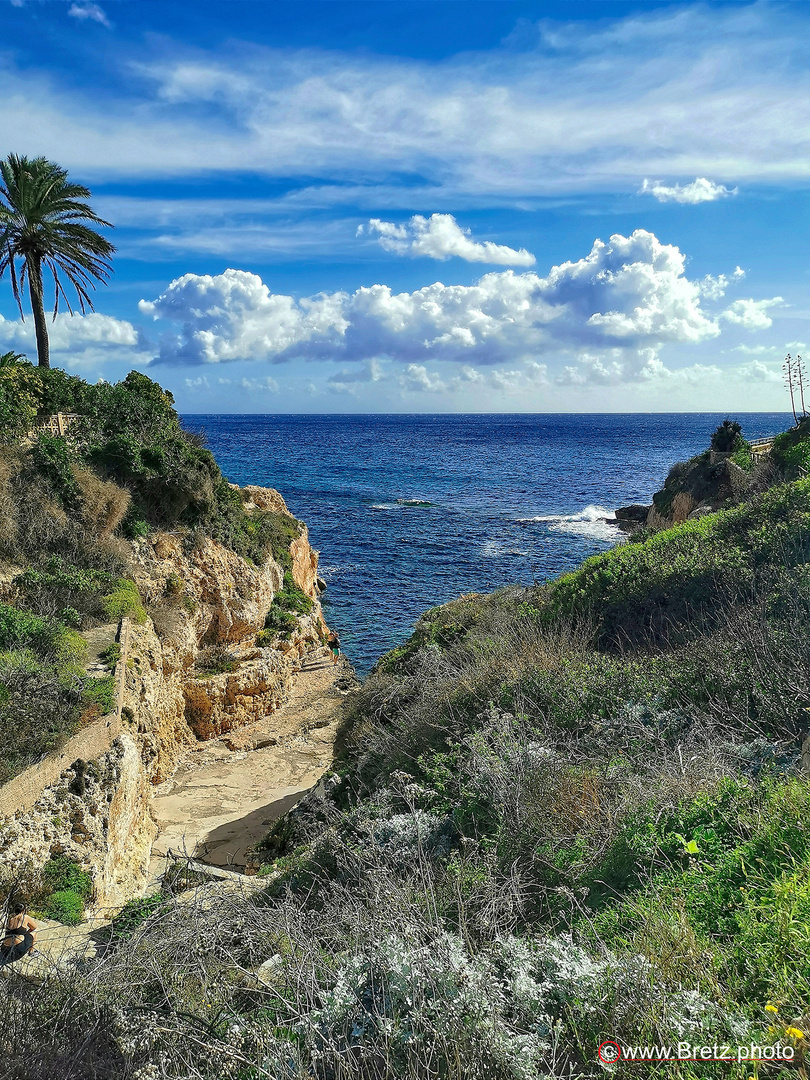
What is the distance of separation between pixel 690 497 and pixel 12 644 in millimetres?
25885

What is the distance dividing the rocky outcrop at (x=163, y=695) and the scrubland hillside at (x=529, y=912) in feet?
8.76

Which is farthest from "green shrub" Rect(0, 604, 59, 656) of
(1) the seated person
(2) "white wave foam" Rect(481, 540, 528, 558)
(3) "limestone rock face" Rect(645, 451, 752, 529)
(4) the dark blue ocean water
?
(2) "white wave foam" Rect(481, 540, 528, 558)

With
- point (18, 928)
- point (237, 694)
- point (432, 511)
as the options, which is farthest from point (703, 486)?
point (432, 511)

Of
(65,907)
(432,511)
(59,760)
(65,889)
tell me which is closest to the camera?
(65,907)

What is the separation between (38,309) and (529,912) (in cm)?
2480

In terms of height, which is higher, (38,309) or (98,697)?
(38,309)

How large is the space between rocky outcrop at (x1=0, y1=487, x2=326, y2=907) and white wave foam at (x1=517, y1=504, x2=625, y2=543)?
25.2 meters

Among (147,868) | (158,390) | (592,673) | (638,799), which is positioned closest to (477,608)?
(592,673)

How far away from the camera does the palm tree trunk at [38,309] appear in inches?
829

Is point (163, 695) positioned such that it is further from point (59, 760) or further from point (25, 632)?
point (59, 760)

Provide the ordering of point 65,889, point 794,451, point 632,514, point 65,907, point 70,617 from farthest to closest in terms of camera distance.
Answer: point 632,514
point 794,451
point 70,617
point 65,889
point 65,907

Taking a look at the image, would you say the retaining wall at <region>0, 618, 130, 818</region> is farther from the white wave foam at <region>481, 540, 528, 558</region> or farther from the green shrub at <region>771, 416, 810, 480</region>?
the white wave foam at <region>481, 540, 528, 558</region>

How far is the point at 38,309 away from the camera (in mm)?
21672

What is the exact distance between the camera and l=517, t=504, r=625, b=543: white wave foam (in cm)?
4438
